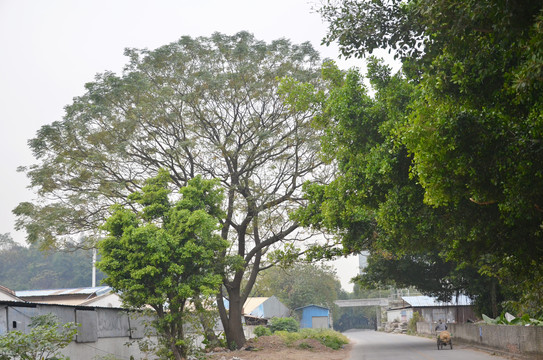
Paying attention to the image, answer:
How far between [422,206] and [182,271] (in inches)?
422

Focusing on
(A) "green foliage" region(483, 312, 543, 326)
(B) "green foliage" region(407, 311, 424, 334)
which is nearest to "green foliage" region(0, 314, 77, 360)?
(A) "green foliage" region(483, 312, 543, 326)

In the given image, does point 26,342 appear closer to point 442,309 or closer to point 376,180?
point 376,180

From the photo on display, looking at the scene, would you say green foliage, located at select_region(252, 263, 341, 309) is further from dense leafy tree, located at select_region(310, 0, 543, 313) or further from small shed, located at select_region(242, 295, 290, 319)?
dense leafy tree, located at select_region(310, 0, 543, 313)

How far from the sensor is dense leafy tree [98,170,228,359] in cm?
1956

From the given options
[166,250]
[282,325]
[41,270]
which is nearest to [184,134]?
[166,250]

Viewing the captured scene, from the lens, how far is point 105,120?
25.2 m

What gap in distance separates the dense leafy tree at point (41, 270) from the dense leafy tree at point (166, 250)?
213 ft

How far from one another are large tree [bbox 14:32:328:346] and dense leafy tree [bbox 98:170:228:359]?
3.21 m

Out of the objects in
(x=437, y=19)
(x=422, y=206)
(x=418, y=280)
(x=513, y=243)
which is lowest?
(x=418, y=280)

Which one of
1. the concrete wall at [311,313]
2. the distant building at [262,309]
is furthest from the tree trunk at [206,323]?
the concrete wall at [311,313]

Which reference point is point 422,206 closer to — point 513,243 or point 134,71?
point 513,243

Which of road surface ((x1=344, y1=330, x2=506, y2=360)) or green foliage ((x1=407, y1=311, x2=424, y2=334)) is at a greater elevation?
road surface ((x1=344, y1=330, x2=506, y2=360))

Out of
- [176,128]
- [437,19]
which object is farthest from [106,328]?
[437,19]

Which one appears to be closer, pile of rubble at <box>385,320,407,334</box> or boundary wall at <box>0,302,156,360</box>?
boundary wall at <box>0,302,156,360</box>
